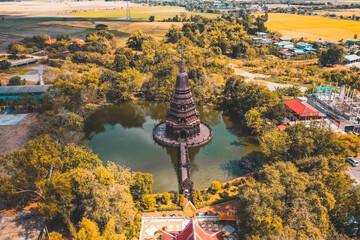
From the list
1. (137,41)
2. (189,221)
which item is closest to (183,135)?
(189,221)

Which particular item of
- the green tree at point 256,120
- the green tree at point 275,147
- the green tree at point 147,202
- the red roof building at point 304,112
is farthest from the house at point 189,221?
the red roof building at point 304,112

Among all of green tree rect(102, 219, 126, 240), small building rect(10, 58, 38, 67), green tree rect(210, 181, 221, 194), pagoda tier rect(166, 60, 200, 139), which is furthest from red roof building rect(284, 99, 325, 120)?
small building rect(10, 58, 38, 67)

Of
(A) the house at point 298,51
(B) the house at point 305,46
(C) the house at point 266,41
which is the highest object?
(C) the house at point 266,41

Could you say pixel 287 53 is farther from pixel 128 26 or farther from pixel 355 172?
pixel 128 26

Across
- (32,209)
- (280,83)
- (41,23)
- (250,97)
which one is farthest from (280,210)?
(41,23)

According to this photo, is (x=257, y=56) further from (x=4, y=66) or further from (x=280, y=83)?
(x=4, y=66)

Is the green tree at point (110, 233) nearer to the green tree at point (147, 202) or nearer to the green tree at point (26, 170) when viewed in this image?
the green tree at point (147, 202)

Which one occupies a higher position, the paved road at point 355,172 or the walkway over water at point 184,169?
the paved road at point 355,172
